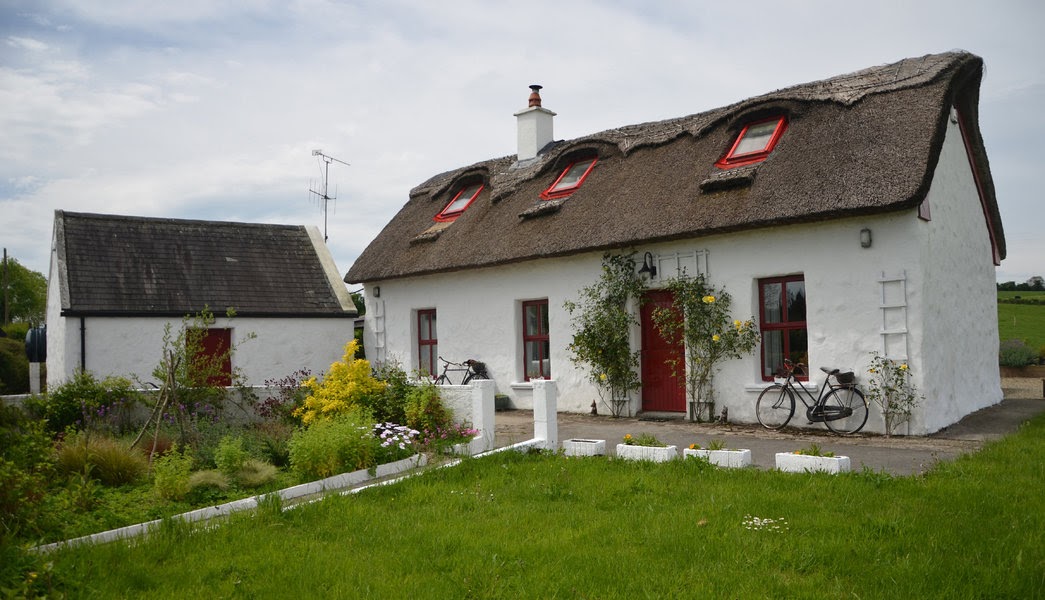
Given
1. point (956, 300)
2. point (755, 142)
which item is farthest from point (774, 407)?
point (755, 142)

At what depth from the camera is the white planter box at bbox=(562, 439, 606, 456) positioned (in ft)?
27.1

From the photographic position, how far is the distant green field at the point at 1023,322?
27188mm

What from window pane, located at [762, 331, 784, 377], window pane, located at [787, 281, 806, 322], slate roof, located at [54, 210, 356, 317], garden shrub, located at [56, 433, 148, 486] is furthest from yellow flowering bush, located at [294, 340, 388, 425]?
slate roof, located at [54, 210, 356, 317]

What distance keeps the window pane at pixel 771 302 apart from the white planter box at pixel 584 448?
392 cm

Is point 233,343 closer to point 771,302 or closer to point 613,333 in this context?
point 613,333

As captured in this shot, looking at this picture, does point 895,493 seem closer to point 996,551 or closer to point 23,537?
point 996,551

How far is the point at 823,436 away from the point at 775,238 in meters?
2.80

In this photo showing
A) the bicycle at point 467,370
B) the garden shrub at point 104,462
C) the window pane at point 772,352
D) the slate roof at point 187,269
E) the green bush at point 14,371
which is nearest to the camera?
the garden shrub at point 104,462

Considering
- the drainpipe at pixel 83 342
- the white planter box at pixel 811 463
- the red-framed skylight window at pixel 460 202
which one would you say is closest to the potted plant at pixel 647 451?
the white planter box at pixel 811 463

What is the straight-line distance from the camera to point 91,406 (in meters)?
9.13

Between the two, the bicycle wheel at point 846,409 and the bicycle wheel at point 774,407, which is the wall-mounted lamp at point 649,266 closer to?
the bicycle wheel at point 774,407

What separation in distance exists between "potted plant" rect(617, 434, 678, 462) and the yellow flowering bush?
10.4ft

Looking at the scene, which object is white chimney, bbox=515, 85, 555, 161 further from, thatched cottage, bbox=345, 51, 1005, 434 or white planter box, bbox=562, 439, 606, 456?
white planter box, bbox=562, 439, 606, 456

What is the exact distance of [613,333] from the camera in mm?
12148
